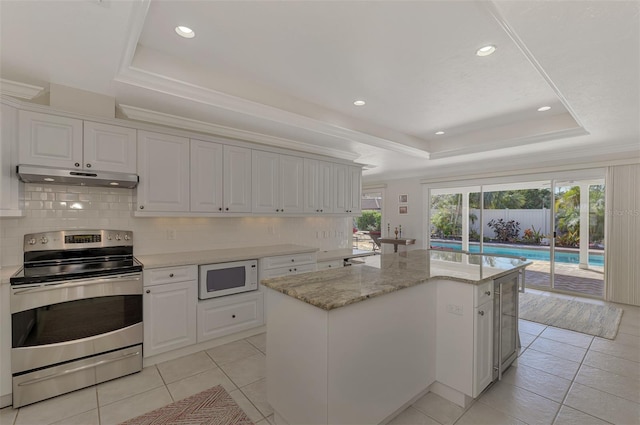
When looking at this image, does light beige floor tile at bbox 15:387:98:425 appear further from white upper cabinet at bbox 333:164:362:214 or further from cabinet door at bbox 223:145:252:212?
white upper cabinet at bbox 333:164:362:214

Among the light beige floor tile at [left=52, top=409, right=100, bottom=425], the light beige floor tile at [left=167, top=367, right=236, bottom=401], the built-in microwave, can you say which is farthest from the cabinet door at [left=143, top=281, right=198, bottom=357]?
the light beige floor tile at [left=52, top=409, right=100, bottom=425]

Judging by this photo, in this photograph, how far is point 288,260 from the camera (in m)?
3.58

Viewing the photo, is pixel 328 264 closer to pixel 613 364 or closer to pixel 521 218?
pixel 613 364

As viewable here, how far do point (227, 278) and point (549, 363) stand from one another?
3.24m

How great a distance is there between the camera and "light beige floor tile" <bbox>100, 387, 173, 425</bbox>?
77.3 inches

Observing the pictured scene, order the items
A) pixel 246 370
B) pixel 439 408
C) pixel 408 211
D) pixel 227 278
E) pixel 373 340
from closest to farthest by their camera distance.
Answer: pixel 373 340 < pixel 439 408 < pixel 246 370 < pixel 227 278 < pixel 408 211


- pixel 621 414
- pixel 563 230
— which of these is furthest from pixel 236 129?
pixel 563 230

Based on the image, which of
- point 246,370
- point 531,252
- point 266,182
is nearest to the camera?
point 246,370

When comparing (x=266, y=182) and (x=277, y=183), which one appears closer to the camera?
(x=266, y=182)

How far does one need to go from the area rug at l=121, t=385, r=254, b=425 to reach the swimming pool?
228 inches

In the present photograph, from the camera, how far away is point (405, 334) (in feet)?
6.47

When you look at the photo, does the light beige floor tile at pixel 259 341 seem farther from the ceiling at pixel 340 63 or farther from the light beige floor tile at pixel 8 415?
the ceiling at pixel 340 63

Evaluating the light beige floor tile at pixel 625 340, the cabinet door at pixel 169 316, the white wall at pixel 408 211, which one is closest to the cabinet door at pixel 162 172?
the cabinet door at pixel 169 316

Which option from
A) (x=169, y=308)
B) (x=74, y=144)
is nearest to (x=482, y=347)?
(x=169, y=308)
